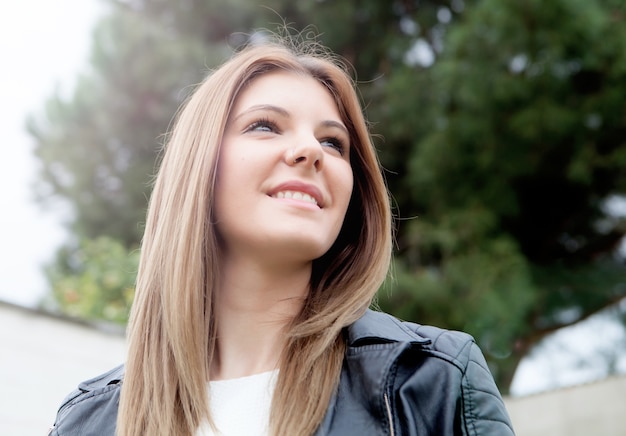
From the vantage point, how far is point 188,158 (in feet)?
4.70

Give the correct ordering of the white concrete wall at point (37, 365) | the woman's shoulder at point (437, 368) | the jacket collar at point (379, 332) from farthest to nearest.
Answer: the white concrete wall at point (37, 365) → the jacket collar at point (379, 332) → the woman's shoulder at point (437, 368)

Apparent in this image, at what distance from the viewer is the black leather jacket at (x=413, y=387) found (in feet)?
3.55

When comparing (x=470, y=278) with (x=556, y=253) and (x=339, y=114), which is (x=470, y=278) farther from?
(x=339, y=114)

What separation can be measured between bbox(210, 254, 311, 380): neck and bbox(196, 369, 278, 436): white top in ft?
0.10

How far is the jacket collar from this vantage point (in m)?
1.19

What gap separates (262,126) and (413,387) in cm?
59

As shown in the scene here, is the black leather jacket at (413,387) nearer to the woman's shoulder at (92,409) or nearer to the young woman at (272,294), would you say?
the young woman at (272,294)

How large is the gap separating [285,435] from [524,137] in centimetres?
455

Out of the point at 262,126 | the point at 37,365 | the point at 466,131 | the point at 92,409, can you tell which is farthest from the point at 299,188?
the point at 466,131

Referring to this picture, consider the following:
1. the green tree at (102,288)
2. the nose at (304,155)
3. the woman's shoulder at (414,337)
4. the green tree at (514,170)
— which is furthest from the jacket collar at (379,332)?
the green tree at (514,170)

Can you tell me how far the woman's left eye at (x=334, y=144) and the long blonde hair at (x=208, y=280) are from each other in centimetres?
8

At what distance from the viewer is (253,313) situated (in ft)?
4.55

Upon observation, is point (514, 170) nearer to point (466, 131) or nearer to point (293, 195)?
point (466, 131)

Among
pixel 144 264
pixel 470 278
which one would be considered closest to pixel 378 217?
pixel 144 264
